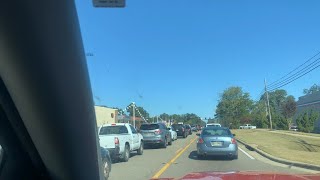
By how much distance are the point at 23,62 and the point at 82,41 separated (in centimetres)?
39

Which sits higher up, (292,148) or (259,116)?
(259,116)

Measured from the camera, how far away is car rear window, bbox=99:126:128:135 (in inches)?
869

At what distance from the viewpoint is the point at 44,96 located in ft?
10.7

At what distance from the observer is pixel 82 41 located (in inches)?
125

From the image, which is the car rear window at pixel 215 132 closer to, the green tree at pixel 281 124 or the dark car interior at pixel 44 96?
the dark car interior at pixel 44 96

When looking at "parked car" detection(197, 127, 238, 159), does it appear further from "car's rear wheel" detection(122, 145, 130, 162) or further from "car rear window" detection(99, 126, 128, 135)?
"car rear window" detection(99, 126, 128, 135)

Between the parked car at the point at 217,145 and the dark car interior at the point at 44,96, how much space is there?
1785 cm

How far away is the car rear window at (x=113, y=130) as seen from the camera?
2207cm

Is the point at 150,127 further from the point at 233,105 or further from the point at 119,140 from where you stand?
the point at 233,105

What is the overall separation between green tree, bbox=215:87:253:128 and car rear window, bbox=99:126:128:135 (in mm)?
85207

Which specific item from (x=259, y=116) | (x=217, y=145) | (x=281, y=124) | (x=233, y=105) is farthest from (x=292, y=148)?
(x=259, y=116)

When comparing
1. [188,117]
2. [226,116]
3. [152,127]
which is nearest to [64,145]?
[152,127]

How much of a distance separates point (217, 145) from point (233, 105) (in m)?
89.2

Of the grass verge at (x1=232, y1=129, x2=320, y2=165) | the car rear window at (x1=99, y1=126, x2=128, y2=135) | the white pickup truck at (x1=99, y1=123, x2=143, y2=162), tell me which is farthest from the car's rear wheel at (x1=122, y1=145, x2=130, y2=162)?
the grass verge at (x1=232, y1=129, x2=320, y2=165)
